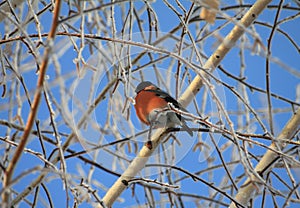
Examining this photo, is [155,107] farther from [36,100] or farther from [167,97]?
[36,100]

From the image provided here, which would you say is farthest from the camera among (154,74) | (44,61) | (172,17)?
(172,17)

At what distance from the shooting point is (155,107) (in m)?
0.80

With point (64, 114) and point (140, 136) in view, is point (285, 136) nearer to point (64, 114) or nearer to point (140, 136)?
point (140, 136)

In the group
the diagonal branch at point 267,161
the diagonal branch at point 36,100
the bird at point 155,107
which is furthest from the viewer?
the diagonal branch at point 267,161

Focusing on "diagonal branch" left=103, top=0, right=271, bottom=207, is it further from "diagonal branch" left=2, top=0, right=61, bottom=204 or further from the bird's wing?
"diagonal branch" left=2, top=0, right=61, bottom=204

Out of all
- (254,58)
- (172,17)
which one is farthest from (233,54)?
(172,17)

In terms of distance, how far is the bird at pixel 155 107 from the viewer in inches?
31.1

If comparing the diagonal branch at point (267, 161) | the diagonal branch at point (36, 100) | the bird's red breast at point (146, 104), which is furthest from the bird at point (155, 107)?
the diagonal branch at point (36, 100)

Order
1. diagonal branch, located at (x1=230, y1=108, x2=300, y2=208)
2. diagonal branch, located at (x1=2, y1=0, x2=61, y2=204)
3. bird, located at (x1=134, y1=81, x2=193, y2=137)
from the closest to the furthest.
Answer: diagonal branch, located at (x1=2, y1=0, x2=61, y2=204) < bird, located at (x1=134, y1=81, x2=193, y2=137) < diagonal branch, located at (x1=230, y1=108, x2=300, y2=208)

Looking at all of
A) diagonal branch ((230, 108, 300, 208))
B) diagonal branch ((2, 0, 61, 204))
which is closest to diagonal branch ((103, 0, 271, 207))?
diagonal branch ((230, 108, 300, 208))

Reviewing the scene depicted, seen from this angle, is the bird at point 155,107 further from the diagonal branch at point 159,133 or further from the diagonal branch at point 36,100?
the diagonal branch at point 36,100

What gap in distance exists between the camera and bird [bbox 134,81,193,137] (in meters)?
0.79

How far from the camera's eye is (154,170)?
908 mm

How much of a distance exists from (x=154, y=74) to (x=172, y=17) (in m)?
0.40
